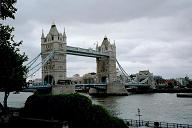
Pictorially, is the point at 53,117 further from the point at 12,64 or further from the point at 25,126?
the point at 12,64

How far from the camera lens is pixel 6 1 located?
3066 cm

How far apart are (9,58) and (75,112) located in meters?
10.4

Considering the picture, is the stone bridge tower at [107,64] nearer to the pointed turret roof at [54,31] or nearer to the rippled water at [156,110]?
the pointed turret roof at [54,31]

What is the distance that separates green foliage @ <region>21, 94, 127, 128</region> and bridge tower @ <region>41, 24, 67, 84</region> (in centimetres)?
9406

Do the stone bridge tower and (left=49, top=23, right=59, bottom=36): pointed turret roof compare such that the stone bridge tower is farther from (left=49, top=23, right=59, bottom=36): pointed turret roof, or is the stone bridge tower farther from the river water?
the river water

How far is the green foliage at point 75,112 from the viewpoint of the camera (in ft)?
94.8

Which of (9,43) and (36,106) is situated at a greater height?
(9,43)

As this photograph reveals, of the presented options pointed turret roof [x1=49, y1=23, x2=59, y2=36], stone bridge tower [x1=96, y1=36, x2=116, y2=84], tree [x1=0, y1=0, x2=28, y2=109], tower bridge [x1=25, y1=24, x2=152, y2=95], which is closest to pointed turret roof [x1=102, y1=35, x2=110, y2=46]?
stone bridge tower [x1=96, y1=36, x2=116, y2=84]

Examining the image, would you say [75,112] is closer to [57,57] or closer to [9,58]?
[9,58]

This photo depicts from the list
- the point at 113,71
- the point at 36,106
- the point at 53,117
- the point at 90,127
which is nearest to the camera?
the point at 90,127

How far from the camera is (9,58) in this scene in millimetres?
35625

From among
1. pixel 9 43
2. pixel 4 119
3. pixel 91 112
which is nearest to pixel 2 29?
pixel 9 43

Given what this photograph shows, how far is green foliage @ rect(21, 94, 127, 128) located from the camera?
28.9 m

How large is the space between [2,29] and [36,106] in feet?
26.9
